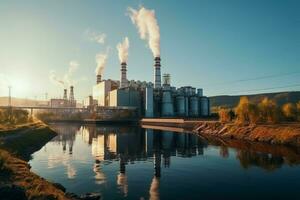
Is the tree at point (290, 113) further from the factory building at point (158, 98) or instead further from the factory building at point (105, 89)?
the factory building at point (105, 89)

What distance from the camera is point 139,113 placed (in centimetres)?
15762

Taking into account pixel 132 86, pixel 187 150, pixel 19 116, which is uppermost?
pixel 132 86

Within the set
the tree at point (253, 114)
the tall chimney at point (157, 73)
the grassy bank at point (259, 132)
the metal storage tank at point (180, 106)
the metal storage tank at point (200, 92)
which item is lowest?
the grassy bank at point (259, 132)

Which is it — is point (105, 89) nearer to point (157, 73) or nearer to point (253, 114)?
point (157, 73)

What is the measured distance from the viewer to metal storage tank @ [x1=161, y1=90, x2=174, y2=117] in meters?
152

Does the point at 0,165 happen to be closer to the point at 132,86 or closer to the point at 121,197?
the point at 121,197

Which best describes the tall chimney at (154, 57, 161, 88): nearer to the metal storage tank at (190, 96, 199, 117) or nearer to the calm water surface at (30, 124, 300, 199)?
the metal storage tank at (190, 96, 199, 117)

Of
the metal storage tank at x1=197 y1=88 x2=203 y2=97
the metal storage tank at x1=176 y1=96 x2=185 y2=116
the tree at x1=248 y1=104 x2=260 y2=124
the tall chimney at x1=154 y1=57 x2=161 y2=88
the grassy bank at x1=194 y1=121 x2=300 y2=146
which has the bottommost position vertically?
the grassy bank at x1=194 y1=121 x2=300 y2=146

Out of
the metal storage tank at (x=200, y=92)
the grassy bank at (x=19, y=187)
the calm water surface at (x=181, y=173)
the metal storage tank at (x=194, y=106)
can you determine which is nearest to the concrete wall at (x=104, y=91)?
the metal storage tank at (x=194, y=106)

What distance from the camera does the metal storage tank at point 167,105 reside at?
500 feet

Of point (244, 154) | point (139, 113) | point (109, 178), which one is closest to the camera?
point (109, 178)

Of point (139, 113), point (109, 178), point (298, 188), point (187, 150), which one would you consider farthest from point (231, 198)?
point (139, 113)

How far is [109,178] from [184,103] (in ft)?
436

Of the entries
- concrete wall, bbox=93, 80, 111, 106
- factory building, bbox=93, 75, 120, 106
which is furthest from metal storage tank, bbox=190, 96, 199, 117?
concrete wall, bbox=93, 80, 111, 106
